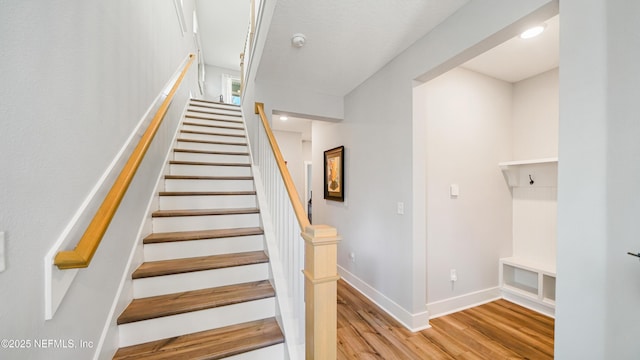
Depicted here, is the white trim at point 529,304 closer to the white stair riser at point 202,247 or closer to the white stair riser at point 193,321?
the white stair riser at point 193,321

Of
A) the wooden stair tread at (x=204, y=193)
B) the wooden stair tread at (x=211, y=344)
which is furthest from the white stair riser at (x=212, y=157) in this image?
the wooden stair tread at (x=211, y=344)

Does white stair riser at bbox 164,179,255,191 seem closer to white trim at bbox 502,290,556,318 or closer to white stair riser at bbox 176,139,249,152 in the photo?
white stair riser at bbox 176,139,249,152

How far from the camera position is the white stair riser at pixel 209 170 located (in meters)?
2.58

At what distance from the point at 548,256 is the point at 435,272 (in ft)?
4.38

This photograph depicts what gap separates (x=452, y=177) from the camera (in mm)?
2605

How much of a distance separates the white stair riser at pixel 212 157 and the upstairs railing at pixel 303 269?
111 cm

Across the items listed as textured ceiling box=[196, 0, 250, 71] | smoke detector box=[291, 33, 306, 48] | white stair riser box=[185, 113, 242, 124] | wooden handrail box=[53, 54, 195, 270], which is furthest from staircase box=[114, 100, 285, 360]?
textured ceiling box=[196, 0, 250, 71]

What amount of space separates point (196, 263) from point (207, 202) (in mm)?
753

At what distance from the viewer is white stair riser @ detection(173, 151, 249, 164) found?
110 inches

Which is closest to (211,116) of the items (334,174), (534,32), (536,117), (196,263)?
(334,174)

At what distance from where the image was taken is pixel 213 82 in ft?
25.0

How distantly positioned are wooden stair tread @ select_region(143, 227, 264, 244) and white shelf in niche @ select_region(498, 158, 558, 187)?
2.92 meters

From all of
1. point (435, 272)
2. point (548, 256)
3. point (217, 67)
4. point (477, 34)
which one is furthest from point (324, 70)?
point (217, 67)

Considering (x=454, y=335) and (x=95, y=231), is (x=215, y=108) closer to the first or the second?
(x=95, y=231)
